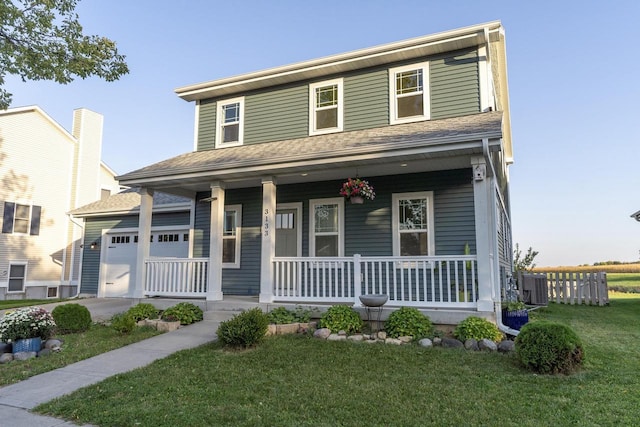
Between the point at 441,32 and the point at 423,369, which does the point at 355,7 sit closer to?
the point at 441,32

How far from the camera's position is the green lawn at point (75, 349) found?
5425 mm

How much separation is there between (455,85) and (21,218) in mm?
17657

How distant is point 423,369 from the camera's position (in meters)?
5.04

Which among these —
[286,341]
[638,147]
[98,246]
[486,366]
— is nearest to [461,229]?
[486,366]

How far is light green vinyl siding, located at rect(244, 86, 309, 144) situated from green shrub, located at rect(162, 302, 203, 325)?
4786 millimetres

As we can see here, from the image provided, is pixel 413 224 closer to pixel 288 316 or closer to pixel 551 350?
pixel 288 316

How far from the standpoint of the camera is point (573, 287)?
1263cm

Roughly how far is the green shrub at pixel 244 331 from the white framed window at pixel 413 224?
3893 mm

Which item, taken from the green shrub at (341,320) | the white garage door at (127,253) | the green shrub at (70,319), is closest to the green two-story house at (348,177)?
the green shrub at (341,320)

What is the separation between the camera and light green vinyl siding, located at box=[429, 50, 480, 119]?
8961mm

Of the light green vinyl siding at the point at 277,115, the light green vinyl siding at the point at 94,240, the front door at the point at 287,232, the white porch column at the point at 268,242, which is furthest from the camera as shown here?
the light green vinyl siding at the point at 94,240

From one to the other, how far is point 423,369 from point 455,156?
3940 millimetres

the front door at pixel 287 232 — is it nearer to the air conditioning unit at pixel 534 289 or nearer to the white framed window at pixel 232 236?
the white framed window at pixel 232 236

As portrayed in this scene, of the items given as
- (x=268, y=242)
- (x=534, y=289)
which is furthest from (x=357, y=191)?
(x=534, y=289)
